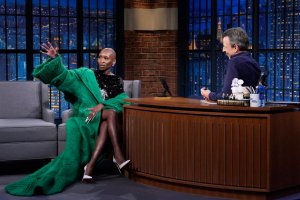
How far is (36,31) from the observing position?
8.41 metres

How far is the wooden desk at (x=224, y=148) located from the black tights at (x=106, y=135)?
0.45m

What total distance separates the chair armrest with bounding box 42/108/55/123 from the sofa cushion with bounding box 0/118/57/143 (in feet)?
0.79

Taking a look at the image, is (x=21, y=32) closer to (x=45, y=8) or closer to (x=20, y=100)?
(x=45, y=8)

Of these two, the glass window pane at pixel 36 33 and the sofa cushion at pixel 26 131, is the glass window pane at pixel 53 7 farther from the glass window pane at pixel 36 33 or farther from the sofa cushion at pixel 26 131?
the sofa cushion at pixel 26 131

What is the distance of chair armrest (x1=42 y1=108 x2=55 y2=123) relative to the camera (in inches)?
253

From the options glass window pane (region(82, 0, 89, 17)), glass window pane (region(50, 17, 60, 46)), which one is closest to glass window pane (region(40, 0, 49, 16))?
glass window pane (region(50, 17, 60, 46))

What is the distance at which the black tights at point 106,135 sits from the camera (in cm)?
568

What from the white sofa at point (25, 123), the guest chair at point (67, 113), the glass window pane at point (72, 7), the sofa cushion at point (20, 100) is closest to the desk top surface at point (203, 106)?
the guest chair at point (67, 113)

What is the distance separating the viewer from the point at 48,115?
646cm

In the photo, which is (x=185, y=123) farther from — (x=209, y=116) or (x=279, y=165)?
(x=279, y=165)

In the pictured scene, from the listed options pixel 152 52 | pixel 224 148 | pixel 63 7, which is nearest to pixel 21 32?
pixel 63 7

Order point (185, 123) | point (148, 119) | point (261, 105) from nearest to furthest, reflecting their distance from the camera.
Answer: point (261, 105), point (185, 123), point (148, 119)

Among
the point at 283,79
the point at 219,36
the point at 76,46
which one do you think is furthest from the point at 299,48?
the point at 76,46

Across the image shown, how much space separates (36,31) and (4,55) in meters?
0.59
